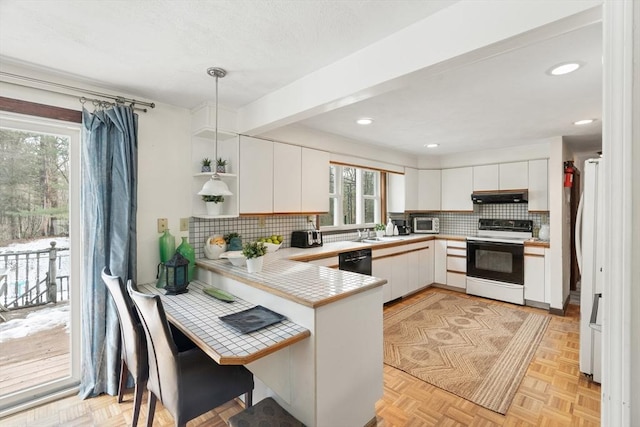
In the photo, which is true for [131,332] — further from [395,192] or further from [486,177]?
[486,177]

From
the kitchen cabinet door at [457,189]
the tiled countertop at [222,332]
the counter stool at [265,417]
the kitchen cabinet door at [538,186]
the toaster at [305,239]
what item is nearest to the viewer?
the tiled countertop at [222,332]

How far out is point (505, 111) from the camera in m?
2.74

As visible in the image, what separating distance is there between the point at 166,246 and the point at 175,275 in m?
0.36

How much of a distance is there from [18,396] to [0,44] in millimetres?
2177

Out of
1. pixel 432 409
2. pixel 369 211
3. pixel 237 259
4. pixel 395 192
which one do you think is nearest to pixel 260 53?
pixel 237 259

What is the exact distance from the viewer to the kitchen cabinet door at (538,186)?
395cm

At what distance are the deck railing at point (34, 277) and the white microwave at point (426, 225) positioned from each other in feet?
14.7

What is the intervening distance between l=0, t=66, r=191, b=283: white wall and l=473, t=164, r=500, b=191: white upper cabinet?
3932 millimetres

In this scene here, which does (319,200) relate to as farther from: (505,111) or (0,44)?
(0,44)

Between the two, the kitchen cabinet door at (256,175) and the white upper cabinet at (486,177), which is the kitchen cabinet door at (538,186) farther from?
the kitchen cabinet door at (256,175)

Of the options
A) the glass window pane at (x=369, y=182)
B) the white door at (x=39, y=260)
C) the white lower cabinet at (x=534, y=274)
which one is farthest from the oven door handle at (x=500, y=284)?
the white door at (x=39, y=260)

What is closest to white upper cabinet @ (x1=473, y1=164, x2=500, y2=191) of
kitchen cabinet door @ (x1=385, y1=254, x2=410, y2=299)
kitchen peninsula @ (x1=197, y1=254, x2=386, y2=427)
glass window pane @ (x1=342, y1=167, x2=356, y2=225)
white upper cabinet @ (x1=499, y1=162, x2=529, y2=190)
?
white upper cabinet @ (x1=499, y1=162, x2=529, y2=190)

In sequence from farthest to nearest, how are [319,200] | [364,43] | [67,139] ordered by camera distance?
[319,200]
[67,139]
[364,43]

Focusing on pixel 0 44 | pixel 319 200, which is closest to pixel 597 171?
pixel 319 200
